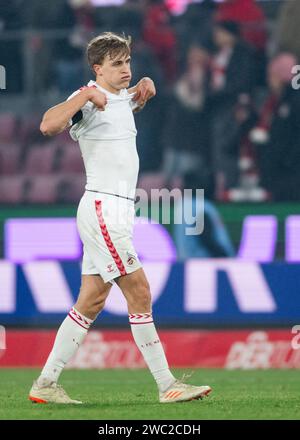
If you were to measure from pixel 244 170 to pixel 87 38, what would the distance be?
216 centimetres

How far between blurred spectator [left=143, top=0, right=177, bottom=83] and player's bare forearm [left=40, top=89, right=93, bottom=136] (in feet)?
19.8

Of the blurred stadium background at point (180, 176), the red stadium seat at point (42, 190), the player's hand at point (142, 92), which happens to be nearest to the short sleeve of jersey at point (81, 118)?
the player's hand at point (142, 92)

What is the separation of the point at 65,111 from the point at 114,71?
0.49 meters

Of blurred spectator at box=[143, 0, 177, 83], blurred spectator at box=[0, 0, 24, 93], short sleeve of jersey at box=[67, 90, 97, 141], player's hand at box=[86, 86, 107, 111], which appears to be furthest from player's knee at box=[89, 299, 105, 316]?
blurred spectator at box=[0, 0, 24, 93]

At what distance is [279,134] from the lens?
→ 12.1m

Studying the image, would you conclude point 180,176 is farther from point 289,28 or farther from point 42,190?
point 289,28

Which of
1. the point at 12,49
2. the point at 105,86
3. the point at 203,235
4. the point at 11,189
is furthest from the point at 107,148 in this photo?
the point at 12,49

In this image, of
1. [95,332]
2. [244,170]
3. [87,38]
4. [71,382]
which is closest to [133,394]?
[71,382]

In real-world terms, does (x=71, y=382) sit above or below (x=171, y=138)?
below

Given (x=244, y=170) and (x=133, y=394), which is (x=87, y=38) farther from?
(x=133, y=394)

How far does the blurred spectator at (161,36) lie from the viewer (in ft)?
42.0

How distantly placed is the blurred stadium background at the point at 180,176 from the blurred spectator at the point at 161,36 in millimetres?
14

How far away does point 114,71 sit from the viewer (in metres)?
7.08
